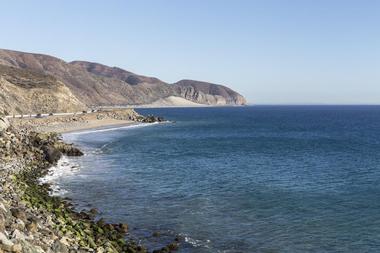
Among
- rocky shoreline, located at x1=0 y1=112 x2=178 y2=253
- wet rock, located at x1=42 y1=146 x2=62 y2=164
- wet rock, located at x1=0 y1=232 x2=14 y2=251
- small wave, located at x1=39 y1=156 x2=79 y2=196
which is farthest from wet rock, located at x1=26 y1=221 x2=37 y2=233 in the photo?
wet rock, located at x1=42 y1=146 x2=62 y2=164

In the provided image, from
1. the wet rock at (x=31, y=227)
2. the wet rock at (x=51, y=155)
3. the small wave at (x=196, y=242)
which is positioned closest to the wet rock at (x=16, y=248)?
the wet rock at (x=31, y=227)

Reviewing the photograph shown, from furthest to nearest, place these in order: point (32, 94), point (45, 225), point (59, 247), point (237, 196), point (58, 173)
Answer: point (32, 94)
point (58, 173)
point (237, 196)
point (45, 225)
point (59, 247)

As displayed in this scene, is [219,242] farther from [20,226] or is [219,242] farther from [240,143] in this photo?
[240,143]

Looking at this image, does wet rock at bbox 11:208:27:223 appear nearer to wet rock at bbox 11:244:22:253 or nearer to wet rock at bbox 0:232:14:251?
wet rock at bbox 0:232:14:251

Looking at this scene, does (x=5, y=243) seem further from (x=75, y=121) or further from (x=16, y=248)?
(x=75, y=121)

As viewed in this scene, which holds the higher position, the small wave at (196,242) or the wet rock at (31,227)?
the wet rock at (31,227)

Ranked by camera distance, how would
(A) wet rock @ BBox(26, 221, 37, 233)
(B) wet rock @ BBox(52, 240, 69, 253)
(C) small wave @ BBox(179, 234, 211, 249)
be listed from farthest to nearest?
(C) small wave @ BBox(179, 234, 211, 249) < (A) wet rock @ BBox(26, 221, 37, 233) < (B) wet rock @ BBox(52, 240, 69, 253)

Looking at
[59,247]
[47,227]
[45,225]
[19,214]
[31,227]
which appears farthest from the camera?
[45,225]

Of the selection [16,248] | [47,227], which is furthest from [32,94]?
[16,248]

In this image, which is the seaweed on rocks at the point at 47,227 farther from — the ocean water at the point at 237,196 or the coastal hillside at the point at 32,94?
the coastal hillside at the point at 32,94

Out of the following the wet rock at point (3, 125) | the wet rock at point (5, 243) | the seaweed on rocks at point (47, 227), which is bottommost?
the seaweed on rocks at point (47, 227)

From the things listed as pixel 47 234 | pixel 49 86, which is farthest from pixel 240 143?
pixel 49 86

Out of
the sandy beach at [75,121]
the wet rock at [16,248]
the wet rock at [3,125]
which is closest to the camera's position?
the wet rock at [16,248]

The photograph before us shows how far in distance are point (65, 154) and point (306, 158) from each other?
1439 inches
